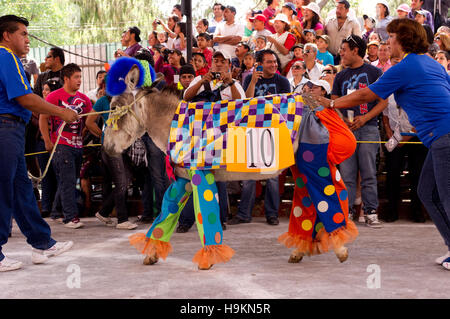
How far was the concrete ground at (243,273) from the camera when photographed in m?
4.38

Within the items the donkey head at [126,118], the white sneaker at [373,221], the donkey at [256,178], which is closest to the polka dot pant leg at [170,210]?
the donkey at [256,178]

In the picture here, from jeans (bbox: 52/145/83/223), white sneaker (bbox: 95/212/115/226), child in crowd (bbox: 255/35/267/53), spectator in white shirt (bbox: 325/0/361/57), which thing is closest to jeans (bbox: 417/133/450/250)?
white sneaker (bbox: 95/212/115/226)

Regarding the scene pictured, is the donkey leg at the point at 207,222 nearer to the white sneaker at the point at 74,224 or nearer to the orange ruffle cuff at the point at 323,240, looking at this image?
the orange ruffle cuff at the point at 323,240

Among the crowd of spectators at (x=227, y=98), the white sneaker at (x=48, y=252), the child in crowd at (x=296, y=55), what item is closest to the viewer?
the white sneaker at (x=48, y=252)

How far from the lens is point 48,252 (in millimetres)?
5879

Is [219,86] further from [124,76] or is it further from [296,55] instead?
[296,55]

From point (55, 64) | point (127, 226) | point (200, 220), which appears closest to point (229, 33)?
point (55, 64)

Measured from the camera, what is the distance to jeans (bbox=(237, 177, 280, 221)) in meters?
7.84

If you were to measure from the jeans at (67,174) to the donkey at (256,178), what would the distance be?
246 centimetres

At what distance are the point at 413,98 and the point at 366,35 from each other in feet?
22.0

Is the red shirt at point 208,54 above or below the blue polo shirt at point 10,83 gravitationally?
above

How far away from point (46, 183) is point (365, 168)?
188 inches

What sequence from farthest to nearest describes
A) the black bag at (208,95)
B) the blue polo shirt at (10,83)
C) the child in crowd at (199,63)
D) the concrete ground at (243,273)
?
1. the child in crowd at (199,63)
2. the black bag at (208,95)
3. the blue polo shirt at (10,83)
4. the concrete ground at (243,273)

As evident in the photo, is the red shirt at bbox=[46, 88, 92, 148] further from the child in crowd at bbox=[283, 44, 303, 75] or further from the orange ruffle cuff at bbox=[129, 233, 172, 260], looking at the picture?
the child in crowd at bbox=[283, 44, 303, 75]
